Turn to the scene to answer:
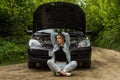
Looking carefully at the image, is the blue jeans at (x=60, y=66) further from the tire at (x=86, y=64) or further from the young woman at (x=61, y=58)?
the tire at (x=86, y=64)

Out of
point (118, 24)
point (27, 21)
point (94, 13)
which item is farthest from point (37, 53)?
point (94, 13)

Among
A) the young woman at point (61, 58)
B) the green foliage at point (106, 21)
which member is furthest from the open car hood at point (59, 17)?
the green foliage at point (106, 21)

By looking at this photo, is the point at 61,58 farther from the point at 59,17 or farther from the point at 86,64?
the point at 59,17

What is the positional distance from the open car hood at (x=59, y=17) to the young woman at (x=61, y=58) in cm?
257

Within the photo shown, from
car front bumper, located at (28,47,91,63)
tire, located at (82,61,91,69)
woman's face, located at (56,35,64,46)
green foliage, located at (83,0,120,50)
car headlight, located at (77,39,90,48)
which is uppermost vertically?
woman's face, located at (56,35,64,46)

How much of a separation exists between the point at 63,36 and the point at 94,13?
35618mm

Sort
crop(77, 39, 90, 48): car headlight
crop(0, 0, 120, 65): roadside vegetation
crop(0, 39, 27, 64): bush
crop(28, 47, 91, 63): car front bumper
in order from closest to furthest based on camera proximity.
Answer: crop(28, 47, 91, 63): car front bumper
crop(77, 39, 90, 48): car headlight
crop(0, 39, 27, 64): bush
crop(0, 0, 120, 65): roadside vegetation

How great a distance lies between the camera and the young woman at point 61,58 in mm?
11406

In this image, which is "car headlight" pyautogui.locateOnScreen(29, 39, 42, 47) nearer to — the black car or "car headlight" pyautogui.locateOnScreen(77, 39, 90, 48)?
the black car

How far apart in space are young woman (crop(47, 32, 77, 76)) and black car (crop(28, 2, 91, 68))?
0.82m

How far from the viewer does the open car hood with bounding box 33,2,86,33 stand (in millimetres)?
14898

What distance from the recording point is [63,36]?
1225 cm

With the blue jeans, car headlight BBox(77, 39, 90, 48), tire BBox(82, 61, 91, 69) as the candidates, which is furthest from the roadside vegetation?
the blue jeans

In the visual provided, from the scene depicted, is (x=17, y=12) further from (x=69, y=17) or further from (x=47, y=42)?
(x=47, y=42)
